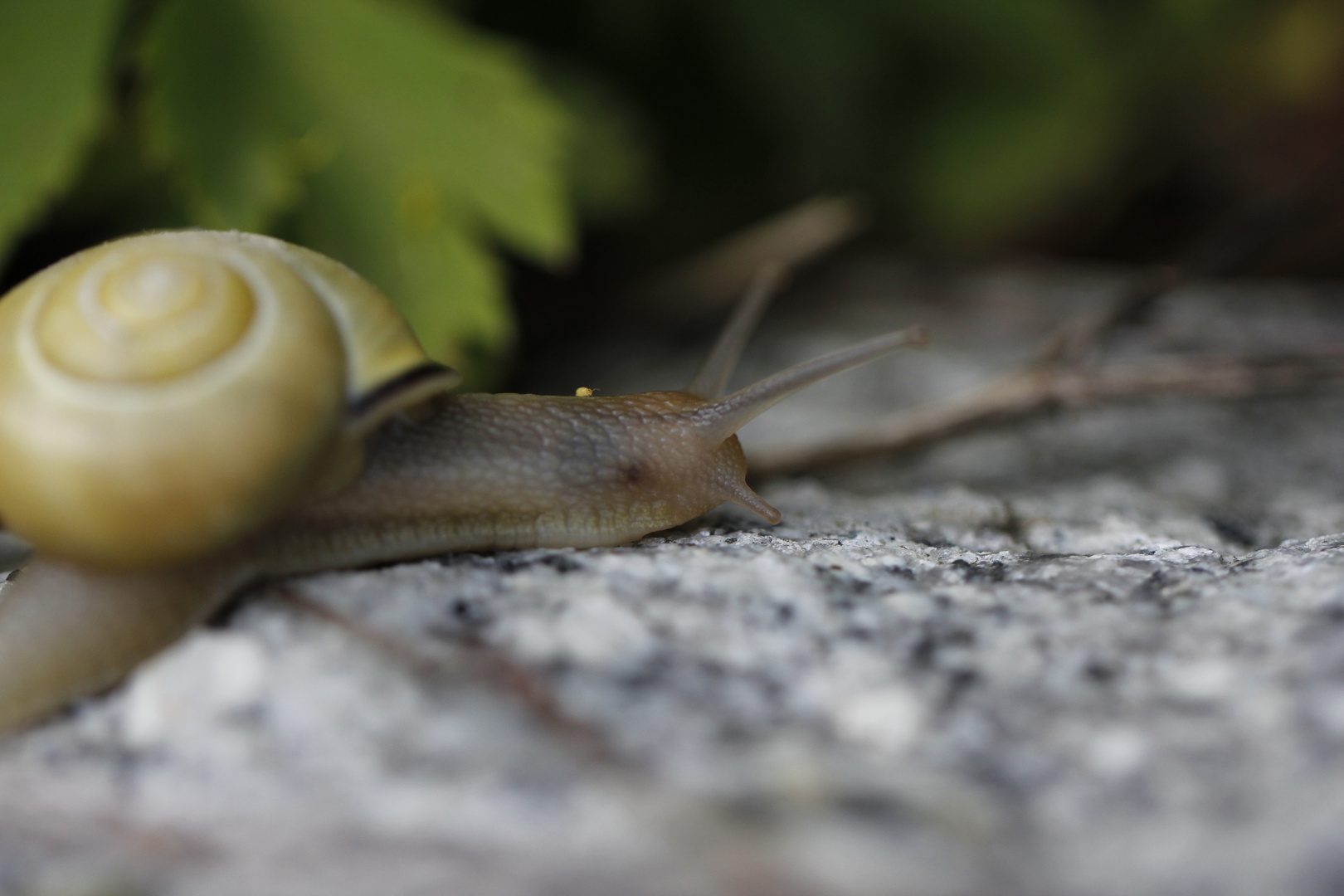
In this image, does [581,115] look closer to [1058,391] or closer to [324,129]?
[324,129]

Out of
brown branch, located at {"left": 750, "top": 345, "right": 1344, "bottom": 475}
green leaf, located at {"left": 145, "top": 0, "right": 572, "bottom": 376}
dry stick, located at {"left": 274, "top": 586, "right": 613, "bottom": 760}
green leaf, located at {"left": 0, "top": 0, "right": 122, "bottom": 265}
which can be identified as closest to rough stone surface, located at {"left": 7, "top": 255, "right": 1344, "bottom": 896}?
dry stick, located at {"left": 274, "top": 586, "right": 613, "bottom": 760}

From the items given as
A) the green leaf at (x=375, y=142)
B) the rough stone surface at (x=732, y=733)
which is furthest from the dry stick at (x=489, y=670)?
the green leaf at (x=375, y=142)

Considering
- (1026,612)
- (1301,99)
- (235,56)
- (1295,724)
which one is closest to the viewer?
(1295,724)

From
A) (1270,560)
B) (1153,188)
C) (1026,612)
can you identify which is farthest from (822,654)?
(1153,188)

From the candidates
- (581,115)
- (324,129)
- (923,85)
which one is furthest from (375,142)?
(923,85)

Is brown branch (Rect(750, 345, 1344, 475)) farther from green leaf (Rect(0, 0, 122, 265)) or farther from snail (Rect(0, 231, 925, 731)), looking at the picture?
green leaf (Rect(0, 0, 122, 265))

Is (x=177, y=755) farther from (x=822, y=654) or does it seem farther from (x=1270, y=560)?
(x=1270, y=560)
